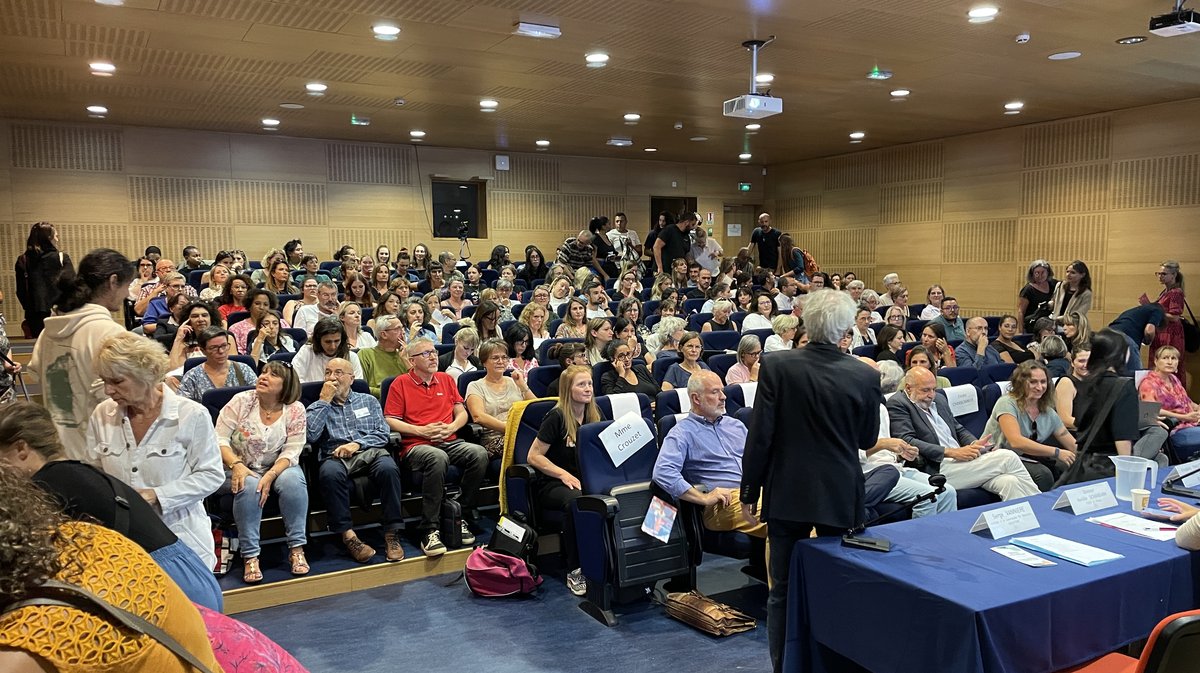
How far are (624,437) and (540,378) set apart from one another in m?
1.62

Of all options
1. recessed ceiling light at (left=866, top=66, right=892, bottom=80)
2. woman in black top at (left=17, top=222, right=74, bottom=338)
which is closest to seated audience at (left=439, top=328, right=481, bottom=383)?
woman in black top at (left=17, top=222, right=74, bottom=338)

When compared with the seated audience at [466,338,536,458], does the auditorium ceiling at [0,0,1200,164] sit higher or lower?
higher

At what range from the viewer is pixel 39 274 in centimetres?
836

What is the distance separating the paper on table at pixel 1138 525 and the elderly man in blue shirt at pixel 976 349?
4.43 metres

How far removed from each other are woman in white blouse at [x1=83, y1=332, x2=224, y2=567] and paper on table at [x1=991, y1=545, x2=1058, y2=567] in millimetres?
2503

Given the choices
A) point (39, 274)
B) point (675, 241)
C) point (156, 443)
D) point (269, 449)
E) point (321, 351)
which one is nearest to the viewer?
point (156, 443)

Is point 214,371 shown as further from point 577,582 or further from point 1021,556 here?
point 1021,556

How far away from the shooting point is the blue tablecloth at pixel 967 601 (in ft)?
6.95

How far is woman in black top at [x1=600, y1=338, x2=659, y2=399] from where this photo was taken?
214 inches

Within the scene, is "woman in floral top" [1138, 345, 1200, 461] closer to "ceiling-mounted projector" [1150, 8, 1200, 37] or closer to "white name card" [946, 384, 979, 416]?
"white name card" [946, 384, 979, 416]

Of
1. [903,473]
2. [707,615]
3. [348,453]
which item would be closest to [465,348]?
[348,453]

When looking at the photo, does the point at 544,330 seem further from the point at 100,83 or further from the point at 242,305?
the point at 100,83

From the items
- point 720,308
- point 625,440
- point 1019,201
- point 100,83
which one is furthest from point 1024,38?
point 100,83

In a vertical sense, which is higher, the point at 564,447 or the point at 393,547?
the point at 564,447
